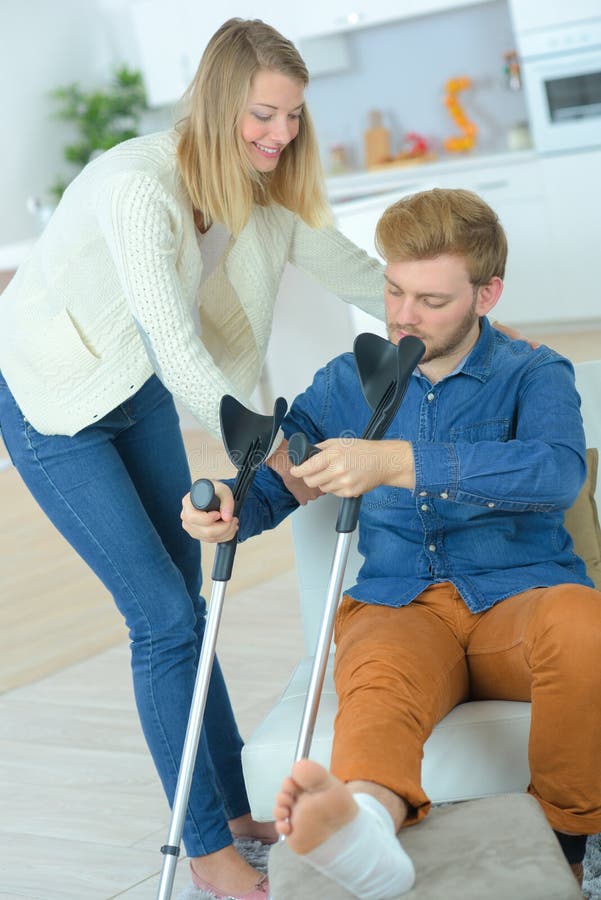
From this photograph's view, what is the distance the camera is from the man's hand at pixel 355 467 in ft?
5.50

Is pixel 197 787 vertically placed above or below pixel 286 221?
below

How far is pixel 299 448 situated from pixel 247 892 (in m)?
0.94

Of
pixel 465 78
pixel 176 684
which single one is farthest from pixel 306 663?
pixel 465 78

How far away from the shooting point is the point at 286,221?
230cm

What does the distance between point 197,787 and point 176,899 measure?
31 cm

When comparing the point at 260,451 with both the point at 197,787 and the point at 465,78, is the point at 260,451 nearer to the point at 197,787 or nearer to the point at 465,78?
the point at 197,787

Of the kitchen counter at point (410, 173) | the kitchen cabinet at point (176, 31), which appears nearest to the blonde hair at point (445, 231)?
the kitchen counter at point (410, 173)

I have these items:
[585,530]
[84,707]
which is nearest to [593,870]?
[585,530]

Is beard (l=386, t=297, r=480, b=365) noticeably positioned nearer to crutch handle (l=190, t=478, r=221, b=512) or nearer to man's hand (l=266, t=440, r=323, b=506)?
man's hand (l=266, t=440, r=323, b=506)

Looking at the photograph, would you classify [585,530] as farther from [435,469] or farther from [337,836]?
[337,836]

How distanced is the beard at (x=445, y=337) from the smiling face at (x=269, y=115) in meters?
0.34

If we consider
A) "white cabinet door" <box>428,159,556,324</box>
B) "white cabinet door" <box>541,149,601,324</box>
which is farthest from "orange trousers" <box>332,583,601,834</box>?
"white cabinet door" <box>428,159,556,324</box>

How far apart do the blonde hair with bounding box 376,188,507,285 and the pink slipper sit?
43.2 inches

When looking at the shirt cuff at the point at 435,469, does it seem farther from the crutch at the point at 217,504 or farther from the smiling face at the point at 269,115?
the smiling face at the point at 269,115
